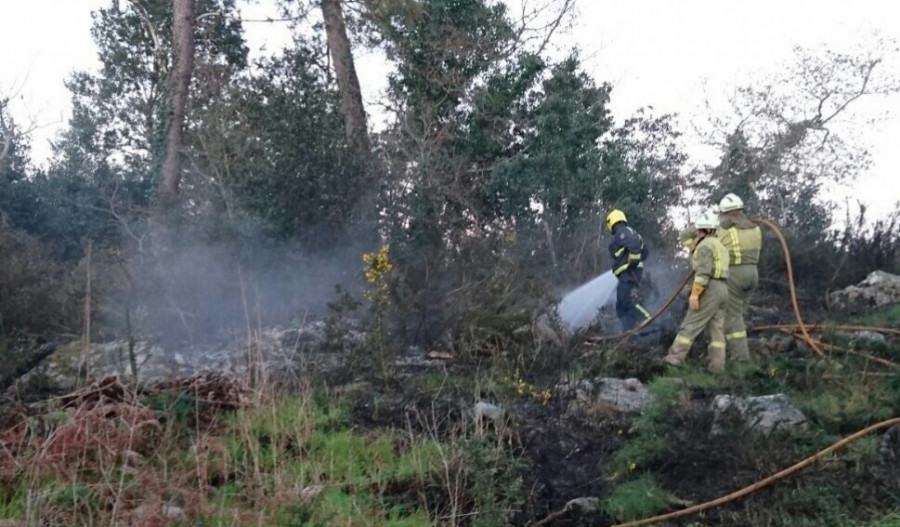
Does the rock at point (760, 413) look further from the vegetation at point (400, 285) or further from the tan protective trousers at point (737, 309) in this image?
the tan protective trousers at point (737, 309)

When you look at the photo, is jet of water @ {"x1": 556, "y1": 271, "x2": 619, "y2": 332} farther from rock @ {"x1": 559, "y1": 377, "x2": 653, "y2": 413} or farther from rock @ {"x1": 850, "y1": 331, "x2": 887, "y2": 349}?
rock @ {"x1": 559, "y1": 377, "x2": 653, "y2": 413}

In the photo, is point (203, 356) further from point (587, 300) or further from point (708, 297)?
point (708, 297)

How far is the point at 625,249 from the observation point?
1157 cm

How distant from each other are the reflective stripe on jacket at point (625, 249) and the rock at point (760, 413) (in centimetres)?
387

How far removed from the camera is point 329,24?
19047 millimetres

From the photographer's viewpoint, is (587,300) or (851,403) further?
(587,300)

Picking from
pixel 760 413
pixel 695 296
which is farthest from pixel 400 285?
pixel 760 413

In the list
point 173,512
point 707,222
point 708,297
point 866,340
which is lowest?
point 173,512

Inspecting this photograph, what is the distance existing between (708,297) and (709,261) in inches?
14.3

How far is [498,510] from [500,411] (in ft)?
5.46

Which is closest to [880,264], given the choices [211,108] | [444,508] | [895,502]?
[895,502]

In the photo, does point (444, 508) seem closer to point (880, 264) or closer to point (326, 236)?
point (326, 236)

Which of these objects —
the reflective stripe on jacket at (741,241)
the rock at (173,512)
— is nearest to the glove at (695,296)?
the reflective stripe on jacket at (741,241)

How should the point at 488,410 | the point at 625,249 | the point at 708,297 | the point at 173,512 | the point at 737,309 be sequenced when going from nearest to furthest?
1. the point at 173,512
2. the point at 488,410
3. the point at 708,297
4. the point at 737,309
5. the point at 625,249
